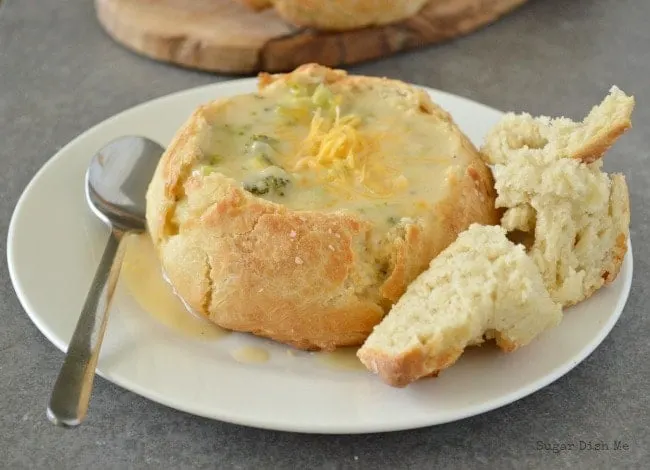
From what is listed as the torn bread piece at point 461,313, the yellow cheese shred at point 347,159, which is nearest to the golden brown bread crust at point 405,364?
the torn bread piece at point 461,313

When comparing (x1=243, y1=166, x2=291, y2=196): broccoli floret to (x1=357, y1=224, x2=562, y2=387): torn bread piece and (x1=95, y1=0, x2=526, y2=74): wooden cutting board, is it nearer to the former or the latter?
(x1=357, y1=224, x2=562, y2=387): torn bread piece

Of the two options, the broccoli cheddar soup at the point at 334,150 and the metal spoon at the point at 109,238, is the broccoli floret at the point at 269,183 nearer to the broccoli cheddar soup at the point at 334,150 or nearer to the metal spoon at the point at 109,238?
the broccoli cheddar soup at the point at 334,150

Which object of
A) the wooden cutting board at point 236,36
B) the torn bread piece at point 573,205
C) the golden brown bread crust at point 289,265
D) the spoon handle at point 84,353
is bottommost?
the wooden cutting board at point 236,36

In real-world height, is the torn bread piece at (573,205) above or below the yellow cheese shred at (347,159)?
above

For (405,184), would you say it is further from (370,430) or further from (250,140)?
(370,430)

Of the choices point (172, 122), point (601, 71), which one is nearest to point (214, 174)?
point (172, 122)

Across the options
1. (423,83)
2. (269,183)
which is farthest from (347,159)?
(423,83)
